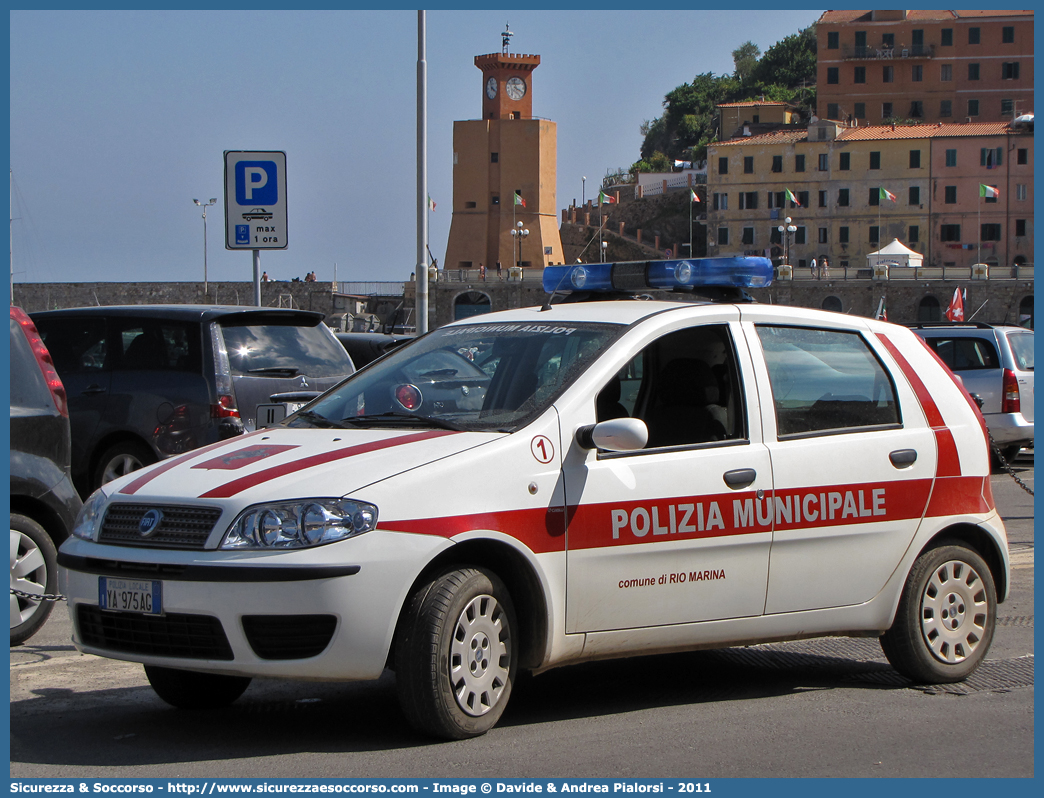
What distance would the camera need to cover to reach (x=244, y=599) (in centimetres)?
435

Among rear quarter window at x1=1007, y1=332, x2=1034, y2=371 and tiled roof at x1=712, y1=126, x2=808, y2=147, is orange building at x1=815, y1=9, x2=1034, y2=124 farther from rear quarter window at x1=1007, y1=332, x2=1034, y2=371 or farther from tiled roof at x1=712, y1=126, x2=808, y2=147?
rear quarter window at x1=1007, y1=332, x2=1034, y2=371

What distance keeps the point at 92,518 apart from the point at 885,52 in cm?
10711

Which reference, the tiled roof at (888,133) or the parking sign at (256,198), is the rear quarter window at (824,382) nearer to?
the parking sign at (256,198)

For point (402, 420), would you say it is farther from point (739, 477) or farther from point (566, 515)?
point (739, 477)

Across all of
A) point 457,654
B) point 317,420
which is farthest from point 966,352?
point 457,654

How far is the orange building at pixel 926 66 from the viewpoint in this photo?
102 m

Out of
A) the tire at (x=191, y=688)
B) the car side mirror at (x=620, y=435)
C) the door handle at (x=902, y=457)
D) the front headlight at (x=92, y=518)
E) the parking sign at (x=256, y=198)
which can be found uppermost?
the parking sign at (x=256, y=198)

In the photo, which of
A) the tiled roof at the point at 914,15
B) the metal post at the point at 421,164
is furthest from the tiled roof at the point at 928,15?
the metal post at the point at 421,164

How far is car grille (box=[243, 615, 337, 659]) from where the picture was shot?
4.38m

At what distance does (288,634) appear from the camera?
14.5 feet

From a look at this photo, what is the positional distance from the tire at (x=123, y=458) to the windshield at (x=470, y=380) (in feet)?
17.1

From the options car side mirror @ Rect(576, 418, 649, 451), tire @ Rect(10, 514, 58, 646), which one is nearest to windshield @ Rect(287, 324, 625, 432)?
car side mirror @ Rect(576, 418, 649, 451)

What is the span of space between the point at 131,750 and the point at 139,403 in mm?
6119

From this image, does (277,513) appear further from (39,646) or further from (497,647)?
(39,646)
